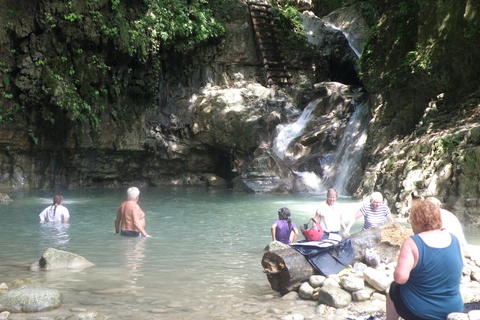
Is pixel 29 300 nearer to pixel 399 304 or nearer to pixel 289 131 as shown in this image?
pixel 399 304

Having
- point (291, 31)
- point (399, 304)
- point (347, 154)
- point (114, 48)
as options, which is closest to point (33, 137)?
point (114, 48)

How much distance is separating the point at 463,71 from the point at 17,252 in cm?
1220

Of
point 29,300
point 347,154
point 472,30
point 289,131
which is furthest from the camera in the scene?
point 289,131

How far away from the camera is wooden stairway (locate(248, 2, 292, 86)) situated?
24.9m

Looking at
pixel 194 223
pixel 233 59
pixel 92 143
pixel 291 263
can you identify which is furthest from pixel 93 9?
pixel 291 263

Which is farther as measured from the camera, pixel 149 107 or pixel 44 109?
pixel 149 107

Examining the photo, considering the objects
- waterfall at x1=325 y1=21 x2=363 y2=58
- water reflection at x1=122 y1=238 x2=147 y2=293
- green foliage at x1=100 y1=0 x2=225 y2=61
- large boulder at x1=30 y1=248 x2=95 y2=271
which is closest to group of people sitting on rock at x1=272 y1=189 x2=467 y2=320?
water reflection at x1=122 y1=238 x2=147 y2=293

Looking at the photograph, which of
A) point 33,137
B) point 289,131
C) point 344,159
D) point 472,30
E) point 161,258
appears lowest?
point 161,258

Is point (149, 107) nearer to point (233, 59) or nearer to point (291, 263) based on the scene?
point (233, 59)

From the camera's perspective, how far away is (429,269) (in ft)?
11.2

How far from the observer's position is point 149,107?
22.8 meters

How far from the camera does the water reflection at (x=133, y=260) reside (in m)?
5.98

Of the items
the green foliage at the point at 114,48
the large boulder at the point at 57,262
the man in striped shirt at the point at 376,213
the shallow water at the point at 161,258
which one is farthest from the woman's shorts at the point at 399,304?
the green foliage at the point at 114,48

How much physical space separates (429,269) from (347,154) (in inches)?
601
